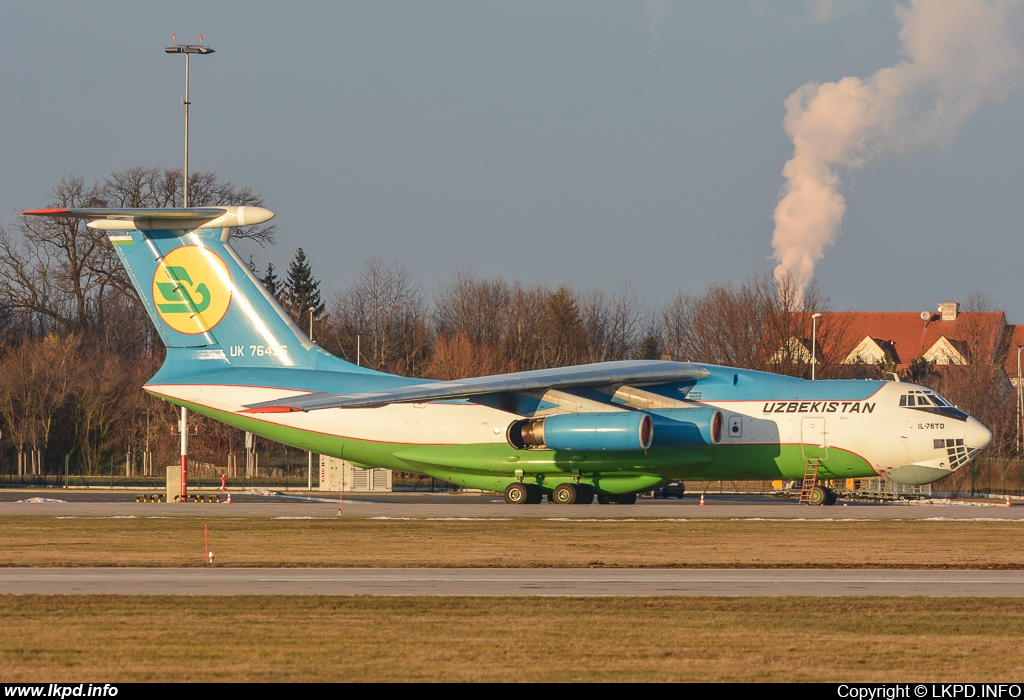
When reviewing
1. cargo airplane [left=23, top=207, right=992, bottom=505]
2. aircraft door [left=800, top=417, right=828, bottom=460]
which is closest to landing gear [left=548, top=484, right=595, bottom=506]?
cargo airplane [left=23, top=207, right=992, bottom=505]

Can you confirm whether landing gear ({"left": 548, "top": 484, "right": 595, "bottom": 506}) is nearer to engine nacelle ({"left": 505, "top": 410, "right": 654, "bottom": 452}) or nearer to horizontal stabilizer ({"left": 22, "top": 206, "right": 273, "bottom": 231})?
engine nacelle ({"left": 505, "top": 410, "right": 654, "bottom": 452})

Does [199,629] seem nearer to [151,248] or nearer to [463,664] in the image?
[463,664]

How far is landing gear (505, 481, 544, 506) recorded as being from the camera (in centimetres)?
2953

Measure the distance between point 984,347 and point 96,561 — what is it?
56.6 metres

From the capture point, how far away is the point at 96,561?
53.7 feet

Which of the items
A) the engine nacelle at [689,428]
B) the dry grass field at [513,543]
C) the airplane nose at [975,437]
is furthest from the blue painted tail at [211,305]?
the airplane nose at [975,437]

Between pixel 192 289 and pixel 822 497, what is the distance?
1587 cm

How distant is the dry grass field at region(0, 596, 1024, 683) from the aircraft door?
1529cm

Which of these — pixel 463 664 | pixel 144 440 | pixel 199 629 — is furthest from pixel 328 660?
pixel 144 440

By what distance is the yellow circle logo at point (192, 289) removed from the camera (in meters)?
29.1

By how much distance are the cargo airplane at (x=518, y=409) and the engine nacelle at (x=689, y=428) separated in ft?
0.12

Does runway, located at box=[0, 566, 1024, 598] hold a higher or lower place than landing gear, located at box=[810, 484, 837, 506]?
lower

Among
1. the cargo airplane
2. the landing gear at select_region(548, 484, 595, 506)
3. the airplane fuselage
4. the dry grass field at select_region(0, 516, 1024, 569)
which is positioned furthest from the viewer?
the landing gear at select_region(548, 484, 595, 506)

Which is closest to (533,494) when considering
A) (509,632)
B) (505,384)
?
(505,384)
